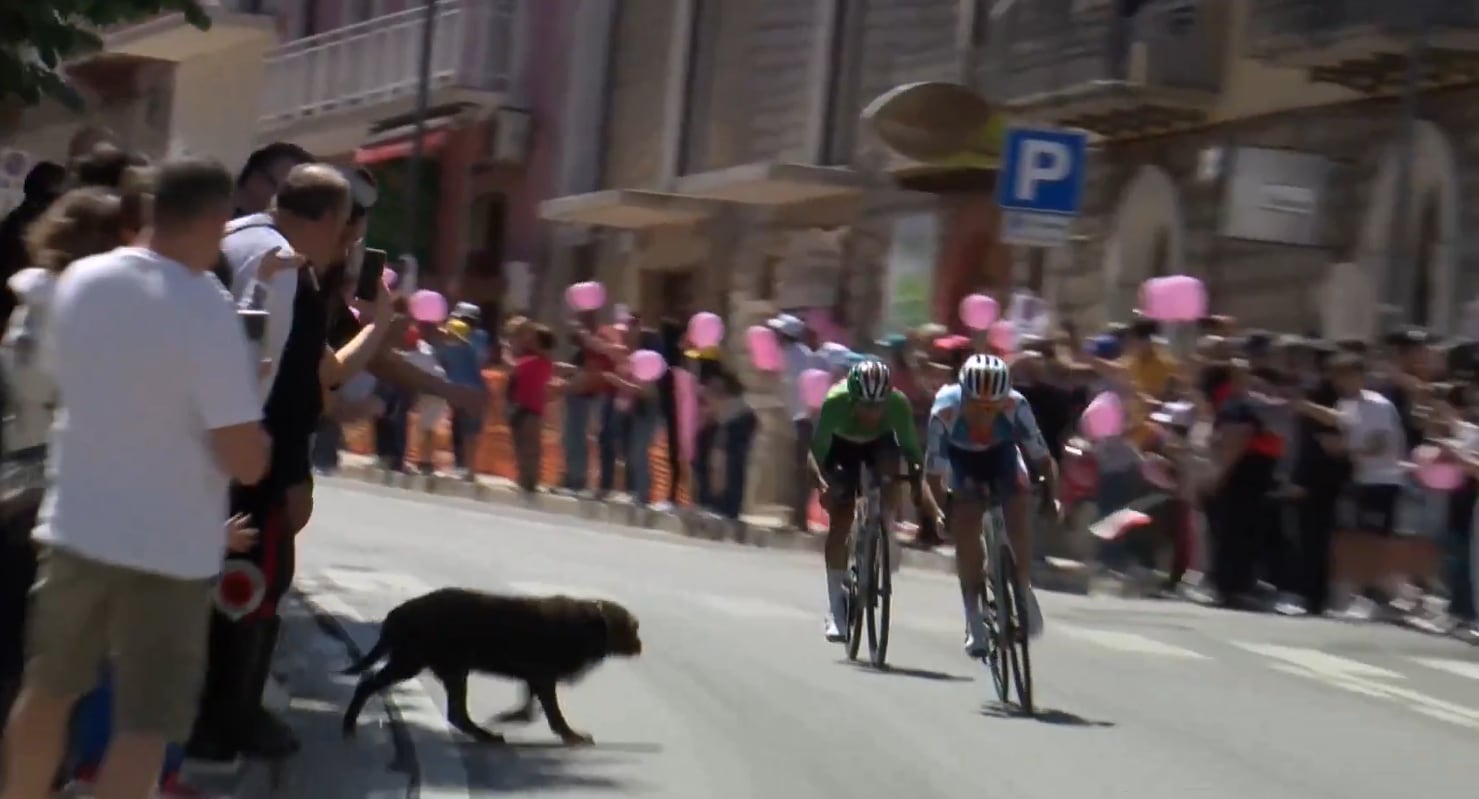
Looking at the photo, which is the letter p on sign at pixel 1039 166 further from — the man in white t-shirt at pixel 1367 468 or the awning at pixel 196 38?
the awning at pixel 196 38

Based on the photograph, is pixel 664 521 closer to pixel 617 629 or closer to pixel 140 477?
pixel 617 629

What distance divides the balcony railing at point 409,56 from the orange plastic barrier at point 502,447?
10.3 meters

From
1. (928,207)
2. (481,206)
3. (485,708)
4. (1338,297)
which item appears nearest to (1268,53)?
(1338,297)

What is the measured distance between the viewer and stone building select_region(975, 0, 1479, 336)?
24.6 meters

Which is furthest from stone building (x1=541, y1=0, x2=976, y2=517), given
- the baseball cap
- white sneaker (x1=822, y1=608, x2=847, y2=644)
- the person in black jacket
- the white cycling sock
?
the person in black jacket

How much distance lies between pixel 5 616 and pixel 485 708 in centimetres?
435

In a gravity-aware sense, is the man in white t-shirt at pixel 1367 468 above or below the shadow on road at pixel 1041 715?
above

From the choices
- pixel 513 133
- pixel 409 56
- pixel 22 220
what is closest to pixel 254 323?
pixel 22 220

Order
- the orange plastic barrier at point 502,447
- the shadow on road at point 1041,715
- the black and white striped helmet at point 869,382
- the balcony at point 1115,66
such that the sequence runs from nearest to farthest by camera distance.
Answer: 1. the shadow on road at point 1041,715
2. the black and white striped helmet at point 869,382
3. the balcony at point 1115,66
4. the orange plastic barrier at point 502,447

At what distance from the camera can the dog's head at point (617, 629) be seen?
445 inches

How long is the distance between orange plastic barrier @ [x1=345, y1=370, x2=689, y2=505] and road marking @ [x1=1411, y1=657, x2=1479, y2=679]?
11.1 meters

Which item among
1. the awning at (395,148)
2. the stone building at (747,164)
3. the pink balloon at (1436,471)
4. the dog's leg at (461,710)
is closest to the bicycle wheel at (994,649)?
the dog's leg at (461,710)

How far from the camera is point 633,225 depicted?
1656 inches

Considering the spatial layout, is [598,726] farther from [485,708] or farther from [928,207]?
[928,207]
